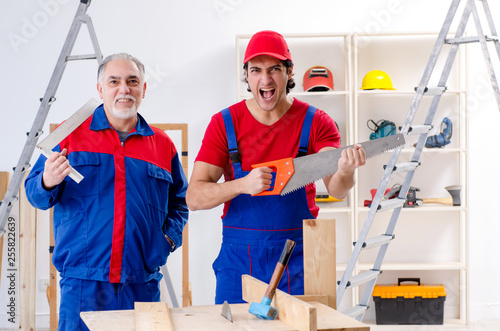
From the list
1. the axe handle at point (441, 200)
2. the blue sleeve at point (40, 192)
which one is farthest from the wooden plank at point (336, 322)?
the axe handle at point (441, 200)

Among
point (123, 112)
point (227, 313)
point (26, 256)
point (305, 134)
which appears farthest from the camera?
point (26, 256)

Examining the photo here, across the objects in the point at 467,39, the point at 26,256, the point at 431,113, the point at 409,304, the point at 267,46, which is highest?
the point at 467,39

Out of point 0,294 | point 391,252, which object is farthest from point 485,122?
point 0,294

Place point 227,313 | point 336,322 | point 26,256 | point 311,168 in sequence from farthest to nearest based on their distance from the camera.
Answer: point 26,256
point 311,168
point 227,313
point 336,322

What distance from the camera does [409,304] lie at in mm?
5062

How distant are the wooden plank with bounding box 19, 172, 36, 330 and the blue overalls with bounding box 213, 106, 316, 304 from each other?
3.03 m

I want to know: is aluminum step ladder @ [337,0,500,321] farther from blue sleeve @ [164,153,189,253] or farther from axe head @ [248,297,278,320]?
axe head @ [248,297,278,320]

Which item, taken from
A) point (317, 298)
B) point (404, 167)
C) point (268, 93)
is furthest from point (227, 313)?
point (404, 167)

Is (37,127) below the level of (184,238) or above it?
above

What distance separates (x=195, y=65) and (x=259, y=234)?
3192 mm

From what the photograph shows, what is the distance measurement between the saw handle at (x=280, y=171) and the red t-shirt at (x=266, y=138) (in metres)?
0.14

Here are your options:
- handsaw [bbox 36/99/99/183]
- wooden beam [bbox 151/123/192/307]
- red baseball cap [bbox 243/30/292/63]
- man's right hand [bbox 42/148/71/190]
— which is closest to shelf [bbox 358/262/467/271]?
wooden beam [bbox 151/123/192/307]

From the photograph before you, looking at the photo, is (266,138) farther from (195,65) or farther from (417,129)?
(195,65)

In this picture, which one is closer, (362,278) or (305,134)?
(305,134)
